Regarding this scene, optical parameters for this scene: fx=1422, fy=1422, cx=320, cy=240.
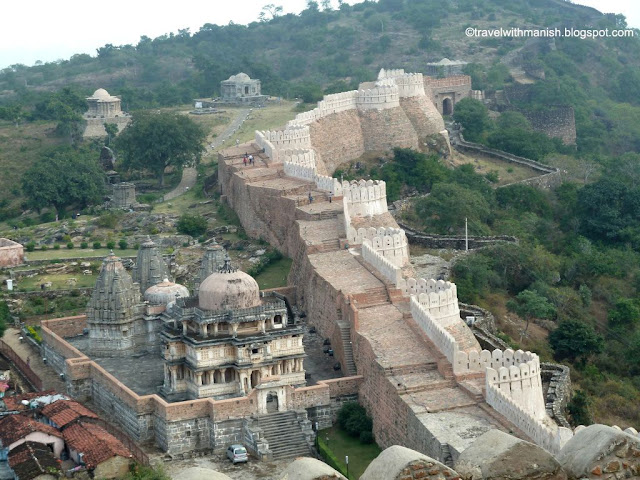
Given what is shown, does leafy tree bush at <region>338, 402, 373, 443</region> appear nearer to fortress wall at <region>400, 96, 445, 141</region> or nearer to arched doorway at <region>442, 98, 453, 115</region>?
fortress wall at <region>400, 96, 445, 141</region>

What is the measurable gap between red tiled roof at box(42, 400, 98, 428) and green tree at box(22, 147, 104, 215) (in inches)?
961

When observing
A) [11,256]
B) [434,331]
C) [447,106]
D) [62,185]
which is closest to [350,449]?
[434,331]

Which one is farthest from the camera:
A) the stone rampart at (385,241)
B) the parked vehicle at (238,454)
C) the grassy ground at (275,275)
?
the grassy ground at (275,275)

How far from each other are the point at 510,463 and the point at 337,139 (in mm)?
42331

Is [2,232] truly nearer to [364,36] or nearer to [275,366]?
[275,366]

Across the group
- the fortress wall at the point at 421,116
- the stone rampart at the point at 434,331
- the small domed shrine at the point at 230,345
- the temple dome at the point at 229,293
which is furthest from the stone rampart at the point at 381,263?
the fortress wall at the point at 421,116

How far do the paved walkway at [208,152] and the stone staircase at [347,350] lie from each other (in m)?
22.5

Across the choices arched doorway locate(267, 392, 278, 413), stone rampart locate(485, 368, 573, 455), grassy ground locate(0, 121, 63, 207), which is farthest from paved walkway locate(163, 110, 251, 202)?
stone rampart locate(485, 368, 573, 455)

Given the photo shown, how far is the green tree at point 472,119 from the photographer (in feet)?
223

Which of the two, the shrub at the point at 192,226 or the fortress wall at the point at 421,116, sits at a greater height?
the fortress wall at the point at 421,116

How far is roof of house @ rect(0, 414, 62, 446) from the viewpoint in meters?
29.5

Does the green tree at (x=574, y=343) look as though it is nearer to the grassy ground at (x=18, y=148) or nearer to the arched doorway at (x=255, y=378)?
the arched doorway at (x=255, y=378)

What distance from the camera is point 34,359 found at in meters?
38.3

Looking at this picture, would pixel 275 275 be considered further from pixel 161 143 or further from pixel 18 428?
pixel 161 143
